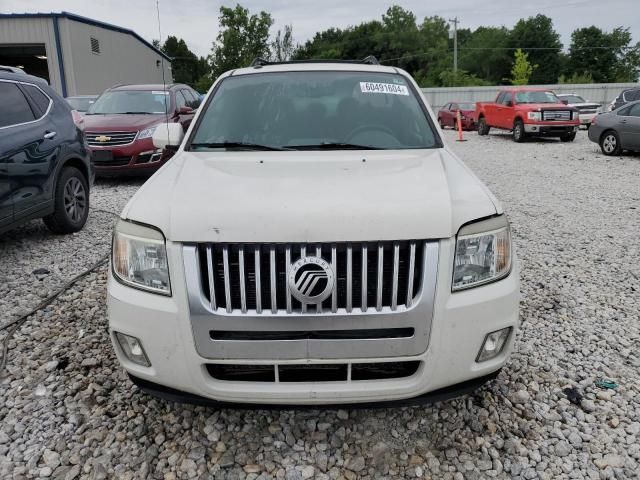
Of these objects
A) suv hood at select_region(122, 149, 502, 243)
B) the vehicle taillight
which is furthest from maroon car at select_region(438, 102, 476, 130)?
suv hood at select_region(122, 149, 502, 243)

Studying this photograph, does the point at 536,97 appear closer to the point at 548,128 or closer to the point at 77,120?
the point at 548,128

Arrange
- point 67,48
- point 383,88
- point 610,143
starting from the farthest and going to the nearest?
point 67,48 → point 610,143 → point 383,88

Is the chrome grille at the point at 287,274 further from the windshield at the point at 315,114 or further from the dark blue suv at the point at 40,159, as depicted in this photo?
the dark blue suv at the point at 40,159

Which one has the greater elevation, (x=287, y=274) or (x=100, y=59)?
(x=100, y=59)

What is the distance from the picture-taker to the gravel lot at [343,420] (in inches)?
93.4

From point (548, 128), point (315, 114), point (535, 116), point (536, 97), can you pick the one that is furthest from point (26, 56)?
point (315, 114)

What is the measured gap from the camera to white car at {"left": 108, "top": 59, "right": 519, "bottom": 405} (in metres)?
2.07

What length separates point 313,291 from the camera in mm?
2049

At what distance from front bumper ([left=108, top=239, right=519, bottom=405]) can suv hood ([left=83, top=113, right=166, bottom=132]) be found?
7.37 metres

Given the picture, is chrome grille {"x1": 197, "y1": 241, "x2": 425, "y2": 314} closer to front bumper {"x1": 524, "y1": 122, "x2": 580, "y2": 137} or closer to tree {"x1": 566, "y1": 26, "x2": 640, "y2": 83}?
front bumper {"x1": 524, "y1": 122, "x2": 580, "y2": 137}

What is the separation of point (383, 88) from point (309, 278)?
203cm

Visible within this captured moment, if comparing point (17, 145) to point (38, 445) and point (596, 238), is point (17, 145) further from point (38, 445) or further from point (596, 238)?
point (596, 238)

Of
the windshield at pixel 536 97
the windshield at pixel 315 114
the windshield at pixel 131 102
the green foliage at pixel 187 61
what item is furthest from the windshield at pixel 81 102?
the green foliage at pixel 187 61

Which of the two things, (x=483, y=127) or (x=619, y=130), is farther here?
(x=483, y=127)
